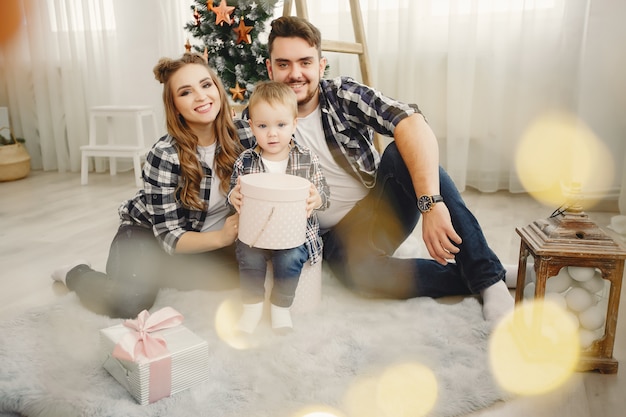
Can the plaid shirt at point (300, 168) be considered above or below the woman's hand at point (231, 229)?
above

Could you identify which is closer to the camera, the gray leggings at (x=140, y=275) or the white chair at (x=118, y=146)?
the gray leggings at (x=140, y=275)

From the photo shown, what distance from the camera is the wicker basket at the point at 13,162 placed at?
132 inches

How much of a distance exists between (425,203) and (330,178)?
38cm

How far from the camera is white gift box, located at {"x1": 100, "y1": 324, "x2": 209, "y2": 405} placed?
40.5 inches

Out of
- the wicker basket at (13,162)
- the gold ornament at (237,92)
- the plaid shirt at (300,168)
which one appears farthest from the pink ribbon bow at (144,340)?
the wicker basket at (13,162)

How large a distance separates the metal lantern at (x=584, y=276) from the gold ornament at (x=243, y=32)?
179cm

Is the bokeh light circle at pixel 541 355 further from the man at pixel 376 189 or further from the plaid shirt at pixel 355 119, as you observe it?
the plaid shirt at pixel 355 119

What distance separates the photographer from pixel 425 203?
1331 mm

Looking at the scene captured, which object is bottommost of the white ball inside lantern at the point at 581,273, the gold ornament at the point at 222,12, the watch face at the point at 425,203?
the white ball inside lantern at the point at 581,273

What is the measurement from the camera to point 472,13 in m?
2.72

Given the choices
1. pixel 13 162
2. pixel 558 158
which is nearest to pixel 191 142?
pixel 558 158

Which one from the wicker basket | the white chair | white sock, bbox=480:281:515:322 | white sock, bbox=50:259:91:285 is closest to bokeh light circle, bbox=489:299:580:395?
white sock, bbox=480:281:515:322

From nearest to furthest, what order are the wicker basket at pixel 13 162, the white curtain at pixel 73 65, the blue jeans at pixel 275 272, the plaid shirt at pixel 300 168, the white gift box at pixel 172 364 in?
the white gift box at pixel 172 364 → the blue jeans at pixel 275 272 → the plaid shirt at pixel 300 168 → the wicker basket at pixel 13 162 → the white curtain at pixel 73 65

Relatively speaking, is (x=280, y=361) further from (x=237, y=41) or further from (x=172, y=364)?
(x=237, y=41)
